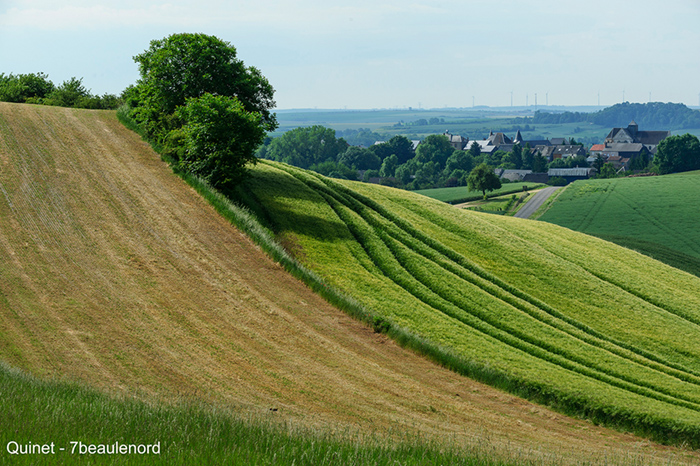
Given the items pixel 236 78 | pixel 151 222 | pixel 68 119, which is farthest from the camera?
pixel 68 119

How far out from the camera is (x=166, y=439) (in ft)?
36.8

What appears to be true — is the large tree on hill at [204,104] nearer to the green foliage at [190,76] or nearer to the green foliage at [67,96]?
the green foliage at [190,76]

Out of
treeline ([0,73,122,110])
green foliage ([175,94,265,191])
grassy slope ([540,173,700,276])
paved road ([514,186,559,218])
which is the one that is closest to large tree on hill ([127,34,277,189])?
green foliage ([175,94,265,191])

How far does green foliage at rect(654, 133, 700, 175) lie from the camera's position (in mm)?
183750

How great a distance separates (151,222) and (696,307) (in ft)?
130

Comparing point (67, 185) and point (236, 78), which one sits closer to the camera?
point (67, 185)

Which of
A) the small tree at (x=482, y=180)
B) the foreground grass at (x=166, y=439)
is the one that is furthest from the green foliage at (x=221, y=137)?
the small tree at (x=482, y=180)

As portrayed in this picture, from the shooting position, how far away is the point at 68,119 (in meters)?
48.9

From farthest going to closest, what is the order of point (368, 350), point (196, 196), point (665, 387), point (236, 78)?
point (236, 78), point (196, 196), point (665, 387), point (368, 350)

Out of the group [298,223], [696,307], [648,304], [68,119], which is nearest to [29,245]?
[298,223]

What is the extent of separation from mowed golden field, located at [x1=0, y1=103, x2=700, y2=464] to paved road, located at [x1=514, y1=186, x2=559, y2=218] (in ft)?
325

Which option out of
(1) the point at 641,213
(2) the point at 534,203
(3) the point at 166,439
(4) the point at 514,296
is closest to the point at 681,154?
(2) the point at 534,203

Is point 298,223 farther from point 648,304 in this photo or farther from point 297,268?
point 648,304

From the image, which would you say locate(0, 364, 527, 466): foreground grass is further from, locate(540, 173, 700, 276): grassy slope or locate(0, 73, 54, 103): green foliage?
locate(540, 173, 700, 276): grassy slope
